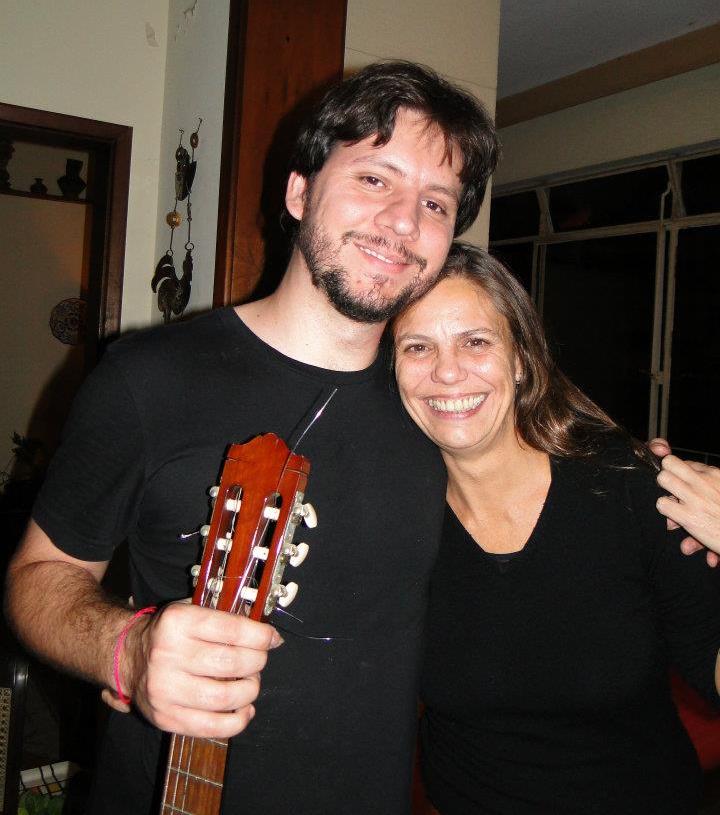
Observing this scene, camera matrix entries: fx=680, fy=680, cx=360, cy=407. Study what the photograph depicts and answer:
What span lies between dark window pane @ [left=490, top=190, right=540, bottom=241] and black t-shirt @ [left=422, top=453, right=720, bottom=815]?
621cm

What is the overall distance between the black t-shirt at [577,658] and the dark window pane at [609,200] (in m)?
5.35

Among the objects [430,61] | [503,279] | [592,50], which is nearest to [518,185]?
[592,50]

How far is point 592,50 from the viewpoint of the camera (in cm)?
489

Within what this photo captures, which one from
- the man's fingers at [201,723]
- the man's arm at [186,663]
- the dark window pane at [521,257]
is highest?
the dark window pane at [521,257]

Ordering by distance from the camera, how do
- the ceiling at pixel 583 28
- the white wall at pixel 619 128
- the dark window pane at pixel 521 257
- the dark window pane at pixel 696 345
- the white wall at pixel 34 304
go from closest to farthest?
the ceiling at pixel 583 28, the white wall at pixel 619 128, the dark window pane at pixel 696 345, the white wall at pixel 34 304, the dark window pane at pixel 521 257

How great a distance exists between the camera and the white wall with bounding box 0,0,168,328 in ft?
9.28

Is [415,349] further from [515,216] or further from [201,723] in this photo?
[515,216]

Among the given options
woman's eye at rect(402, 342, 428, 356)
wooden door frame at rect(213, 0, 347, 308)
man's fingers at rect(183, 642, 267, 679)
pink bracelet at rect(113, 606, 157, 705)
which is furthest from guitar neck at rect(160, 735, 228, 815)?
wooden door frame at rect(213, 0, 347, 308)

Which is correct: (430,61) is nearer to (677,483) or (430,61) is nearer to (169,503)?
(677,483)

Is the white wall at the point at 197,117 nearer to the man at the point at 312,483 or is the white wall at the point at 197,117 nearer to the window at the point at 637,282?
the man at the point at 312,483

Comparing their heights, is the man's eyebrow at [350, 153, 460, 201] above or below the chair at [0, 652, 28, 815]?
above

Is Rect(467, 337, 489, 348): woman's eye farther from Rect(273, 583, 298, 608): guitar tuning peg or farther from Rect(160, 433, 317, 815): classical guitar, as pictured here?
Rect(273, 583, 298, 608): guitar tuning peg

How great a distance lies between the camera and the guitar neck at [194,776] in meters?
0.93

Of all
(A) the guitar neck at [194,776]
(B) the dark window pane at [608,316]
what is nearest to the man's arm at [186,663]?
(A) the guitar neck at [194,776]
